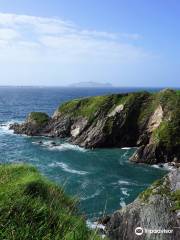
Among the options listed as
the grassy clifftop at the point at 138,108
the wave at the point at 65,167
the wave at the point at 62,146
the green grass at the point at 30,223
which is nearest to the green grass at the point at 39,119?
the grassy clifftop at the point at 138,108

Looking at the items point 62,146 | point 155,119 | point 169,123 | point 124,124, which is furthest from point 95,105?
point 169,123

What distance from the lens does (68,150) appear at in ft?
249

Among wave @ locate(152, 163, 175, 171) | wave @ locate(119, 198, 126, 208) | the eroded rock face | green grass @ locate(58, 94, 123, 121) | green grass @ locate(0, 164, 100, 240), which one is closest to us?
green grass @ locate(0, 164, 100, 240)

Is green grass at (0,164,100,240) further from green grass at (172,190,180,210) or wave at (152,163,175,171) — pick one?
wave at (152,163,175,171)

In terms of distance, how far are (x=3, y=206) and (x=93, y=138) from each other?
7149 centimetres

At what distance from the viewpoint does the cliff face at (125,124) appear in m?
69.0

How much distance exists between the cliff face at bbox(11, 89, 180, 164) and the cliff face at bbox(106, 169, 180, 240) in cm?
3853

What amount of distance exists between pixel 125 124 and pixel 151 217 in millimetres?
57792

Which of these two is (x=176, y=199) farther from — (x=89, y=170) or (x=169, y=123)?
(x=169, y=123)

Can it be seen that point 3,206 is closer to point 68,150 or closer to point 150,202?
point 150,202

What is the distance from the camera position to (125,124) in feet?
270

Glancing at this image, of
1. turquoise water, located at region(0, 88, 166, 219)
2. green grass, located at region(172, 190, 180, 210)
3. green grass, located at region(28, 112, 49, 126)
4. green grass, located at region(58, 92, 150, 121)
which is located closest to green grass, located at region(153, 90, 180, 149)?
turquoise water, located at region(0, 88, 166, 219)

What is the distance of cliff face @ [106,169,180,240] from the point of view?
23641mm

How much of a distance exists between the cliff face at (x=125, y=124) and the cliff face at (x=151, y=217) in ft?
126
